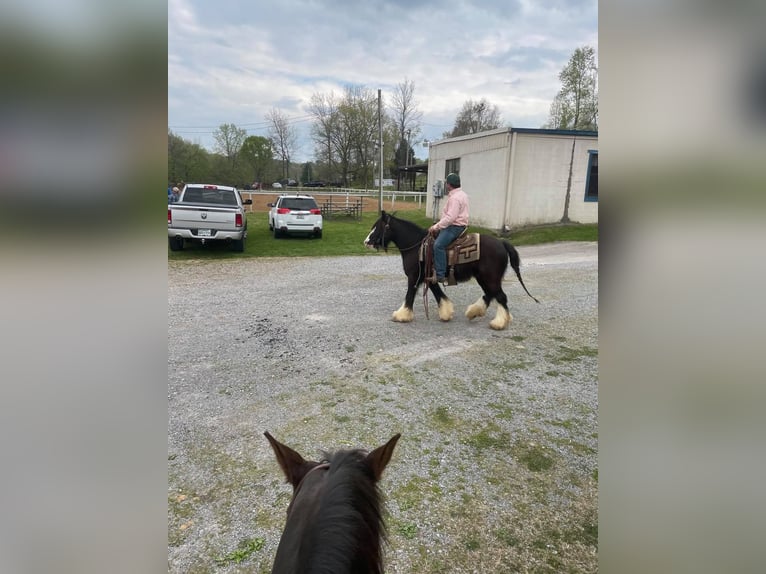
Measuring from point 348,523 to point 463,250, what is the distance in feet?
15.8

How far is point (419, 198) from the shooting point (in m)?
26.6

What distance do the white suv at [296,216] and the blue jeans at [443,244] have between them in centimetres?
923

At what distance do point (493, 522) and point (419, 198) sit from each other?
2532cm

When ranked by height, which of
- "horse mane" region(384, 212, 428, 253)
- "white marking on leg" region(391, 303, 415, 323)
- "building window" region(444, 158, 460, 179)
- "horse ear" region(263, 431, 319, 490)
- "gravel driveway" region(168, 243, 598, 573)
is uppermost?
"building window" region(444, 158, 460, 179)

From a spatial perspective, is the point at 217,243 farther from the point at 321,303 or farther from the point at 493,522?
the point at 493,522

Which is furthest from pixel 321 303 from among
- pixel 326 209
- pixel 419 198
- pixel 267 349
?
pixel 419 198

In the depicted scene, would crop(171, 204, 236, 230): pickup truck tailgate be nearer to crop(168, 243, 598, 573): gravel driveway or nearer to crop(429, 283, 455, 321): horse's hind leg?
crop(168, 243, 598, 573): gravel driveway

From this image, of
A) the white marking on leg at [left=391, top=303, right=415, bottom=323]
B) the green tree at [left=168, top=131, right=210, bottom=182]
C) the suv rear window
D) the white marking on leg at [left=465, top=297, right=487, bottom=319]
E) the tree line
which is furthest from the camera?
the tree line

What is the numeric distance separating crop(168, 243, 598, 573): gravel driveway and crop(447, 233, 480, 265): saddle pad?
101cm

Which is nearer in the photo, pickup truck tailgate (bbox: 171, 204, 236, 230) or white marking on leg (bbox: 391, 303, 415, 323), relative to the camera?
white marking on leg (bbox: 391, 303, 415, 323)

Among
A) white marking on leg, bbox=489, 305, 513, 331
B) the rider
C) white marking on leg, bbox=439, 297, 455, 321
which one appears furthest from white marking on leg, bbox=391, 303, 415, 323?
white marking on leg, bbox=489, 305, 513, 331

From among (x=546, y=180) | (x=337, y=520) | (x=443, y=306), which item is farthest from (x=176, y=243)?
(x=546, y=180)

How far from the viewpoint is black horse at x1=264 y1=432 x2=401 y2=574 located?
1111 millimetres
